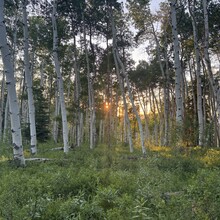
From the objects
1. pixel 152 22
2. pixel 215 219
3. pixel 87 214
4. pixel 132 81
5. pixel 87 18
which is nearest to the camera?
pixel 215 219

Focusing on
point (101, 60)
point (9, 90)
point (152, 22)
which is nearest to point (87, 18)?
point (101, 60)

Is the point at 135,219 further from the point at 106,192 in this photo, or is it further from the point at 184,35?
the point at 184,35

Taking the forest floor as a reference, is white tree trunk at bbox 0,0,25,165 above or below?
above

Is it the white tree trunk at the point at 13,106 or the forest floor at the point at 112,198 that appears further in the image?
the white tree trunk at the point at 13,106

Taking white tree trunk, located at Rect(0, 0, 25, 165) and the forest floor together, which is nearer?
the forest floor

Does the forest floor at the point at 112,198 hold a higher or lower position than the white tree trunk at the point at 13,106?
lower

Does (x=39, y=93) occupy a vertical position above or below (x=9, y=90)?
above

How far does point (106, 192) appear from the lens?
502 cm

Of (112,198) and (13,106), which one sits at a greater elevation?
(13,106)

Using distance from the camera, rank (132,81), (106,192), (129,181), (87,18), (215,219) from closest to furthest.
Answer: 1. (215,219)
2. (106,192)
3. (129,181)
4. (87,18)
5. (132,81)

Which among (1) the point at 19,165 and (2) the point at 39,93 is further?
(2) the point at 39,93

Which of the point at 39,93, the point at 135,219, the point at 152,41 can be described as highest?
the point at 152,41

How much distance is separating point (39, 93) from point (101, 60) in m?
6.49

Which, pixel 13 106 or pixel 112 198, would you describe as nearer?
pixel 112 198
